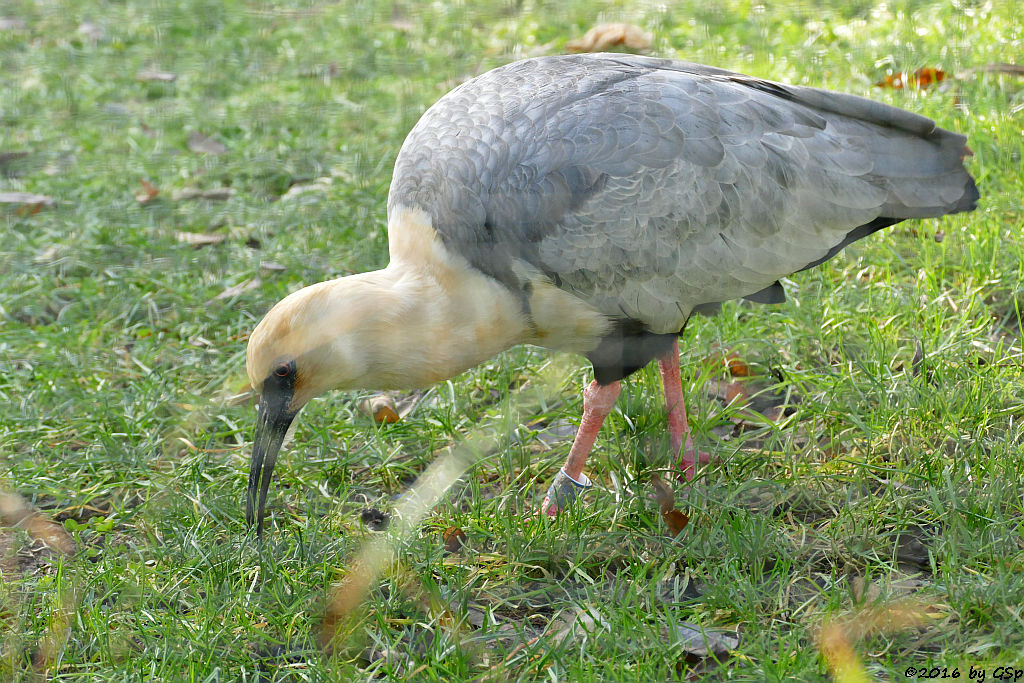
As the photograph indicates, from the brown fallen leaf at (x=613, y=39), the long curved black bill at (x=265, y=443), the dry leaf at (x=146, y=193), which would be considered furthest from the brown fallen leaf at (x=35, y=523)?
the brown fallen leaf at (x=613, y=39)

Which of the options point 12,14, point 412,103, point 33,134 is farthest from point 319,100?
point 12,14

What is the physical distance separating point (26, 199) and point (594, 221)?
3.63 meters

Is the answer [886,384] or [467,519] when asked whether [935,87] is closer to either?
[886,384]

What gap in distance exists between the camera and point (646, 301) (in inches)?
135

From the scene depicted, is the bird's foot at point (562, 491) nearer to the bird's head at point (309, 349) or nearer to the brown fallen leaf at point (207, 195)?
the bird's head at point (309, 349)

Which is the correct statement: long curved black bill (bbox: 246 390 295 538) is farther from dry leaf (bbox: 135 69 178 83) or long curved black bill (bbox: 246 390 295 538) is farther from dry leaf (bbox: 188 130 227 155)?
dry leaf (bbox: 135 69 178 83)

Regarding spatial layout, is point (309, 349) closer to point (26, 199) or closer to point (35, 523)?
point (35, 523)

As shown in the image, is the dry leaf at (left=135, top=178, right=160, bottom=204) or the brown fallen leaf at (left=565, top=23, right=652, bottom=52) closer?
the dry leaf at (left=135, top=178, right=160, bottom=204)

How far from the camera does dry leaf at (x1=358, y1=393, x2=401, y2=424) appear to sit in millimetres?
4082

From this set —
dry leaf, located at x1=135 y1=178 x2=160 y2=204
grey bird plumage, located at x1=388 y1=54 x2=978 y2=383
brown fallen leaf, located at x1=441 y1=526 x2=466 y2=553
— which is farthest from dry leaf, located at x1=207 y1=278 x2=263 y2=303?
brown fallen leaf, located at x1=441 y1=526 x2=466 y2=553

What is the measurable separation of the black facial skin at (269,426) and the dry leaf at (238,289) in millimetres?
1615

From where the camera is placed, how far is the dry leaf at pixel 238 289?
482 centimetres

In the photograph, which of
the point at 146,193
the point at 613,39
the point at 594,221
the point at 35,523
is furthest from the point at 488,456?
the point at 613,39

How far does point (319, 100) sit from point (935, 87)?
348 cm
